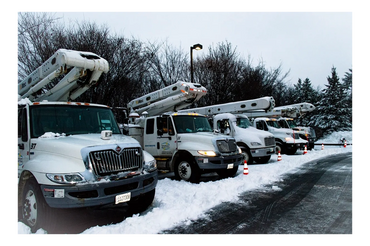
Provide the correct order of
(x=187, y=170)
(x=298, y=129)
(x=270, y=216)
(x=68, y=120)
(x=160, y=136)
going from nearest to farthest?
(x=270, y=216)
(x=68, y=120)
(x=187, y=170)
(x=160, y=136)
(x=298, y=129)

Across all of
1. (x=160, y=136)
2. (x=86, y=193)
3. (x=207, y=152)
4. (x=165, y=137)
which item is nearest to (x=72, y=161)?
(x=86, y=193)

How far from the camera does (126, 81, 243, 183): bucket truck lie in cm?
834

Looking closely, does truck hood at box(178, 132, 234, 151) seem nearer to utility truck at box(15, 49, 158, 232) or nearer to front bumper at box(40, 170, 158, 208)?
utility truck at box(15, 49, 158, 232)

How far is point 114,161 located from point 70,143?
85 cm

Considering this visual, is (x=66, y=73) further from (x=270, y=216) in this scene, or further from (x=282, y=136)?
(x=282, y=136)

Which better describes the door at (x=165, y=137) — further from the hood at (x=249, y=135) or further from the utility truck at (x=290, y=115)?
the utility truck at (x=290, y=115)

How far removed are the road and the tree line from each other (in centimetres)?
578

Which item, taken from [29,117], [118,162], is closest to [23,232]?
[118,162]

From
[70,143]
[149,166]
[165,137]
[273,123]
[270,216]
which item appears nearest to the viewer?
[70,143]

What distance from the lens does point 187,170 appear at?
8.50 metres

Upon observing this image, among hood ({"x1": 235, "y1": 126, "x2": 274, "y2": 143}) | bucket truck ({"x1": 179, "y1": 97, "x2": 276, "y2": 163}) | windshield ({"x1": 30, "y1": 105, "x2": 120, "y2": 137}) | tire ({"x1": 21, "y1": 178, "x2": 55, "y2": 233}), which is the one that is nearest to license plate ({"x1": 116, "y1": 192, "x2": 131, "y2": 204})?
tire ({"x1": 21, "y1": 178, "x2": 55, "y2": 233})

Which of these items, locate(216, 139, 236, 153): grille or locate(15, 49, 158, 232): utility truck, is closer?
locate(15, 49, 158, 232): utility truck

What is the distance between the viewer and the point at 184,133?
29.6ft

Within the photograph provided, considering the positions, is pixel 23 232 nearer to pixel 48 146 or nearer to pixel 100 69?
pixel 48 146
